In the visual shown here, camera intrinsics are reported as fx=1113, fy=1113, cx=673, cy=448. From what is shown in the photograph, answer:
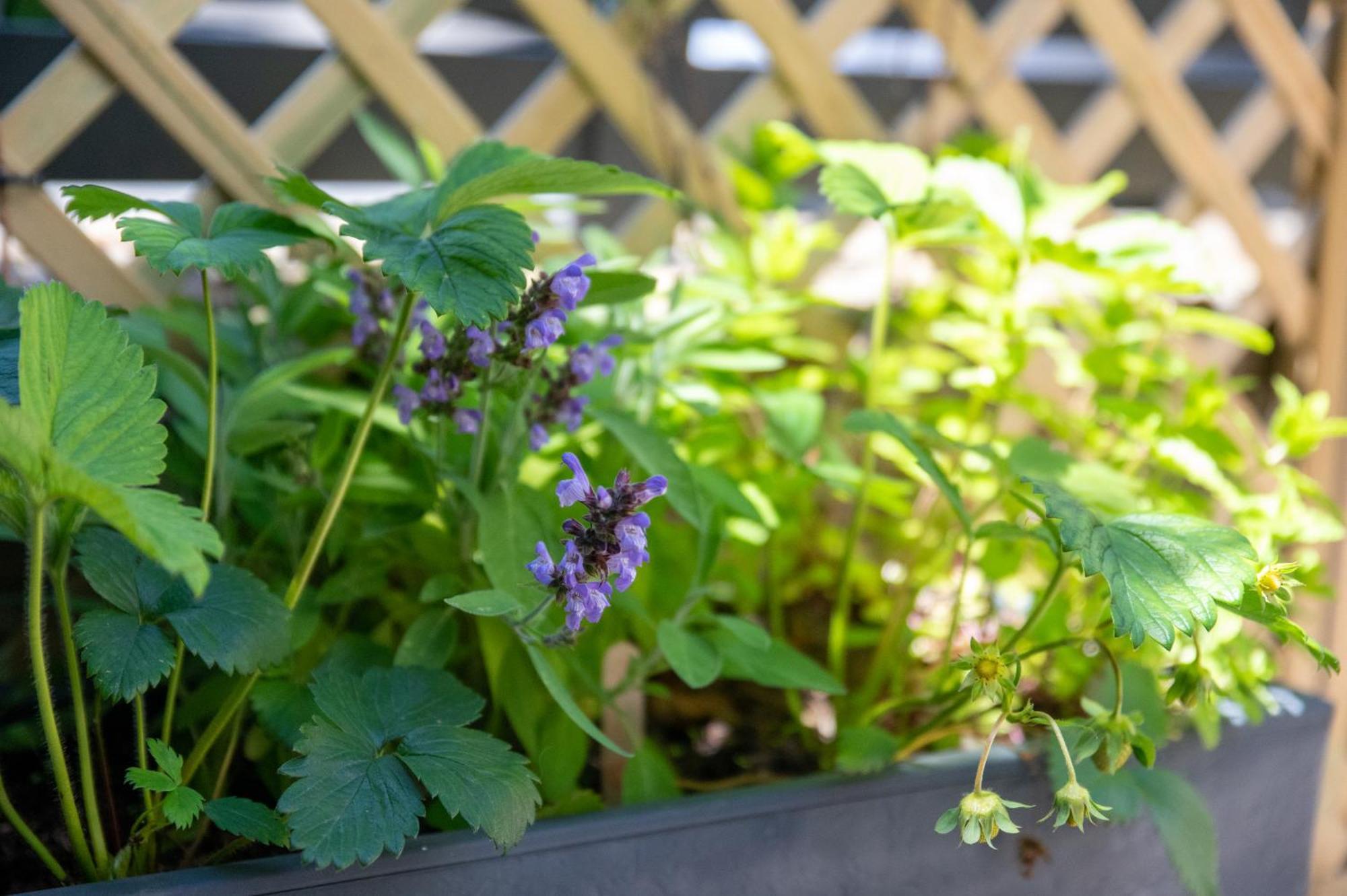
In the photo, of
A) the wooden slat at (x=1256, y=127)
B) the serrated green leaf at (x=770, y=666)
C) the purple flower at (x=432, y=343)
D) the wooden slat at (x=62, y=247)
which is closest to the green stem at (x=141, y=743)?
the purple flower at (x=432, y=343)

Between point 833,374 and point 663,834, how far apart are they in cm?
54

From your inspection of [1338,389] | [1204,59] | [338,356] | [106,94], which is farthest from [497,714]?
[1204,59]

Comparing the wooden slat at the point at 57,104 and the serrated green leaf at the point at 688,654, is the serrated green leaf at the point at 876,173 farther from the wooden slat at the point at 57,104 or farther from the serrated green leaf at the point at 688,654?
the wooden slat at the point at 57,104

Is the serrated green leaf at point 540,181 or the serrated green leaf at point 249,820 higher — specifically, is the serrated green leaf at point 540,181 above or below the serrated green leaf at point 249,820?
above

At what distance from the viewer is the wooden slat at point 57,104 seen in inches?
37.5

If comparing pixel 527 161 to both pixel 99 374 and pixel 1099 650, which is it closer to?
pixel 99 374

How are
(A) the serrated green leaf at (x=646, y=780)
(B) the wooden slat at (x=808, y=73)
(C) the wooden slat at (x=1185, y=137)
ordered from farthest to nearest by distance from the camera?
(C) the wooden slat at (x=1185, y=137) < (B) the wooden slat at (x=808, y=73) < (A) the serrated green leaf at (x=646, y=780)

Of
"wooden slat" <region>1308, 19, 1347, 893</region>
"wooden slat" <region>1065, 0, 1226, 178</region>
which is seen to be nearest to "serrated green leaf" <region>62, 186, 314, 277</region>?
"wooden slat" <region>1065, 0, 1226, 178</region>

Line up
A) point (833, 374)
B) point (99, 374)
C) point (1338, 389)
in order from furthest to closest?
1. point (1338, 389)
2. point (833, 374)
3. point (99, 374)

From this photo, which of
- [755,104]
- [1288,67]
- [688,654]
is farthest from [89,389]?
[1288,67]

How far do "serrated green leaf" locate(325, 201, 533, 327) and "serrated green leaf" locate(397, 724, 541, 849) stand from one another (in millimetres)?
229

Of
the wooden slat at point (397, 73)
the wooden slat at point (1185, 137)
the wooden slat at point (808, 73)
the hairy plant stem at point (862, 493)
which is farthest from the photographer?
the wooden slat at point (1185, 137)

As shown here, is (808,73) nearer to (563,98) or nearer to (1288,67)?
(563,98)

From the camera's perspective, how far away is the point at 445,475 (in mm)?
728
